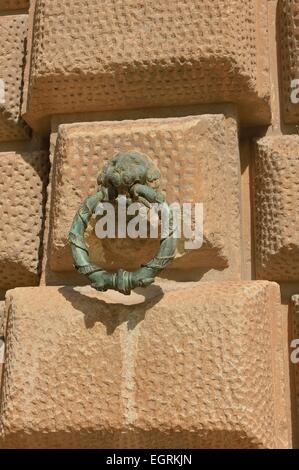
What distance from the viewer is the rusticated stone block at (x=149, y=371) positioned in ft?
2.70

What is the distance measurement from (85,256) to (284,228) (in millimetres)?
288

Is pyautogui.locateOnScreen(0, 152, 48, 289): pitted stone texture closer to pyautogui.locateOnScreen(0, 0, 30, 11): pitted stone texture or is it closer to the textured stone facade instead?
the textured stone facade

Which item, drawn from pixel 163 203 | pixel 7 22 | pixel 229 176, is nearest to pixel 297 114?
pixel 229 176

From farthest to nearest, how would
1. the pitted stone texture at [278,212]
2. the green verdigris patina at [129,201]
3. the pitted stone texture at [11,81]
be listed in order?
the pitted stone texture at [11,81], the pitted stone texture at [278,212], the green verdigris patina at [129,201]

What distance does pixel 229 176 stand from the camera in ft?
3.12

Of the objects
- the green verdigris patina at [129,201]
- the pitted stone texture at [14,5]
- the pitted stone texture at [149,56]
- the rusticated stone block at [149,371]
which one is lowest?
the rusticated stone block at [149,371]

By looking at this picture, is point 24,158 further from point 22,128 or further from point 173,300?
point 173,300

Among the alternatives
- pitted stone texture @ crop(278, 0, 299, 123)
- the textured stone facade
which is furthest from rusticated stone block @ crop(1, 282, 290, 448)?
pitted stone texture @ crop(278, 0, 299, 123)

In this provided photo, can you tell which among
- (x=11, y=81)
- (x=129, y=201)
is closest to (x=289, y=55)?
(x=129, y=201)

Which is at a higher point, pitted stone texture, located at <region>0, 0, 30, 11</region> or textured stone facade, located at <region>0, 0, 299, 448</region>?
pitted stone texture, located at <region>0, 0, 30, 11</region>

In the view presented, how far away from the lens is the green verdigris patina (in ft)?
2.68

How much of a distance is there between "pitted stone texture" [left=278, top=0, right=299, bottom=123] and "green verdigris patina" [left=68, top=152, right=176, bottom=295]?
0.79 feet

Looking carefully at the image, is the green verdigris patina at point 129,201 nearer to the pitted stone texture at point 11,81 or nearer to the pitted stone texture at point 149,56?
the pitted stone texture at point 149,56

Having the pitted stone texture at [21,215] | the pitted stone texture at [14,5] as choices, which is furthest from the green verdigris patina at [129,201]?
the pitted stone texture at [14,5]
